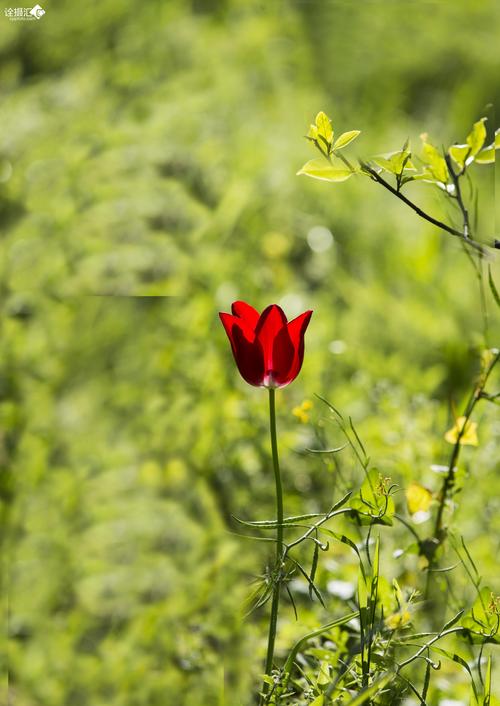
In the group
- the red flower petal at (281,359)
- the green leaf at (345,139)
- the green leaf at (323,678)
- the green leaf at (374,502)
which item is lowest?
the green leaf at (323,678)

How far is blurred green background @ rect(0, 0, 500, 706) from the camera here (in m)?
1.21

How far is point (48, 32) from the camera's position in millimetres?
1937

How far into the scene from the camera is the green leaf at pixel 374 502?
707 millimetres

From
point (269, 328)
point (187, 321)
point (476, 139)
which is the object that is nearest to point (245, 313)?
point (269, 328)

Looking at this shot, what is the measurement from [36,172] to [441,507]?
1137 millimetres

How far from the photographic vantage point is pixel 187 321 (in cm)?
160

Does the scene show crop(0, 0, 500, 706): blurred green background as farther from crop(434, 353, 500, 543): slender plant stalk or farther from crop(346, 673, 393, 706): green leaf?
crop(346, 673, 393, 706): green leaf

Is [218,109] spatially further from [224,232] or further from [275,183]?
[224,232]

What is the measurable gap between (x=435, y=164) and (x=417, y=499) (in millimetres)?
330

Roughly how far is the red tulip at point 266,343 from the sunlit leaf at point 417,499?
8.5 inches

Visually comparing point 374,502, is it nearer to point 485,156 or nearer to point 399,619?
point 399,619

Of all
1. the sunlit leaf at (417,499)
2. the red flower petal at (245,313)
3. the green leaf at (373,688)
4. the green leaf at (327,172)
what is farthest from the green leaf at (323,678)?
the green leaf at (327,172)

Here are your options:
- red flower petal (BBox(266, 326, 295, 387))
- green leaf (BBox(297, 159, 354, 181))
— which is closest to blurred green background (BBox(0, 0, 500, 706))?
red flower petal (BBox(266, 326, 295, 387))

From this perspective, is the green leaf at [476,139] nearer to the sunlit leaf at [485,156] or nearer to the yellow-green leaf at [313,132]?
the sunlit leaf at [485,156]
